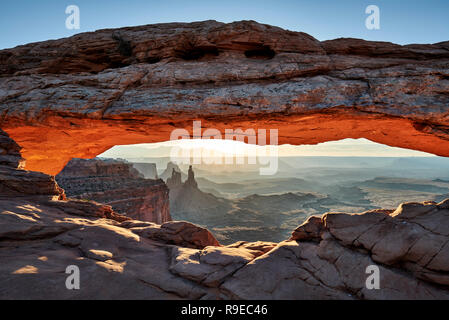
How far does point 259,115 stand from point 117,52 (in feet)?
25.6

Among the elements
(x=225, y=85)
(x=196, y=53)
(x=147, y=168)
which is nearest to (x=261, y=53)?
(x=225, y=85)

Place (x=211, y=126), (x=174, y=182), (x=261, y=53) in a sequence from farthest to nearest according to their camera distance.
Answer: (x=174, y=182) < (x=261, y=53) < (x=211, y=126)

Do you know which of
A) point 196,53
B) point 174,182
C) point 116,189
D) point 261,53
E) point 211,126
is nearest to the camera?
point 211,126

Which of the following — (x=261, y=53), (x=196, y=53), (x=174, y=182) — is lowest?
(x=174, y=182)

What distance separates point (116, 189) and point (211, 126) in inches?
1142

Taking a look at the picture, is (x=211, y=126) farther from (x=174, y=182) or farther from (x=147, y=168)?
(x=147, y=168)

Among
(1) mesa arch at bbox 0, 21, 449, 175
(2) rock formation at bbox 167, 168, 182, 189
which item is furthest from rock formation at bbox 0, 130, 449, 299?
(2) rock formation at bbox 167, 168, 182, 189

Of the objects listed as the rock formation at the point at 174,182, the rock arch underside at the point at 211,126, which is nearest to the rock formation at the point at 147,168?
the rock formation at the point at 174,182

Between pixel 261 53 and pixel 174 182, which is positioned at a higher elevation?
pixel 261 53

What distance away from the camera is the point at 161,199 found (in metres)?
40.0

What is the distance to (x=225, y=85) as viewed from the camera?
878 centimetres

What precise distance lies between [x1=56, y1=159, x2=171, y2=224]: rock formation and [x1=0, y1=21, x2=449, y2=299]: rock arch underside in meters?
21.1
